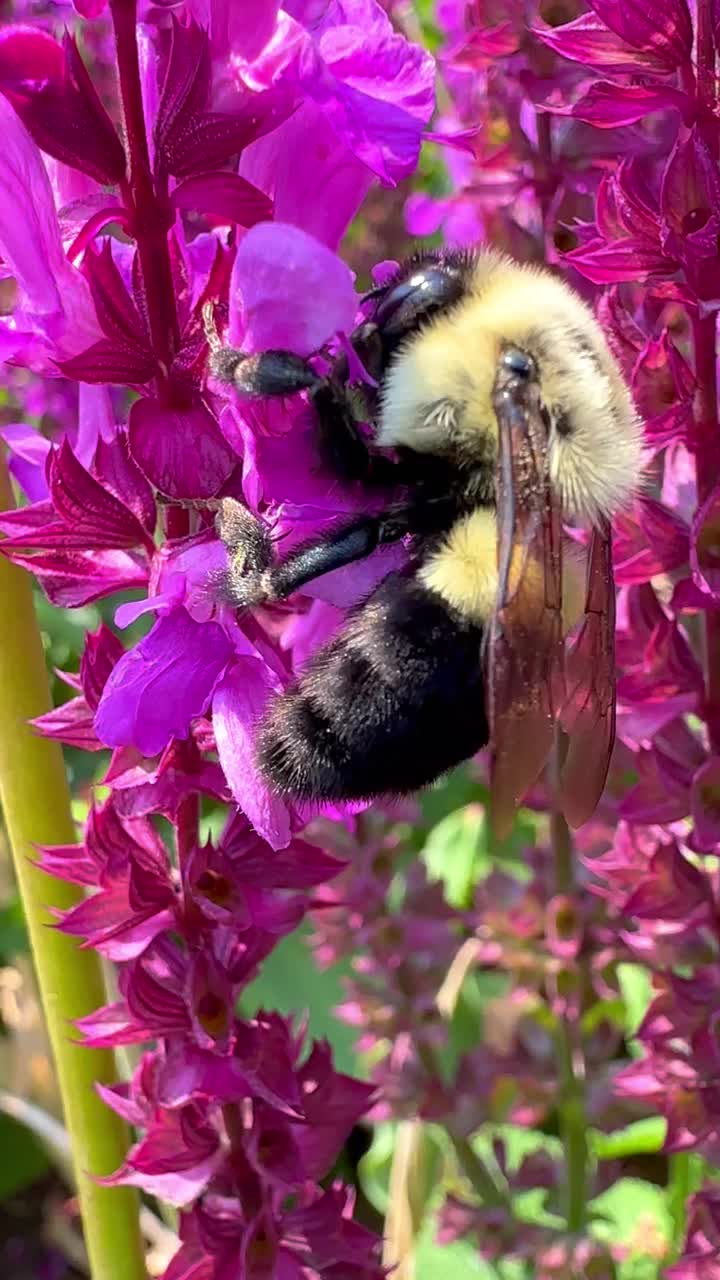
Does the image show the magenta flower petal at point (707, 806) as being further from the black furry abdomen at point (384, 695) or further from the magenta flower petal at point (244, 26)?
the magenta flower petal at point (244, 26)

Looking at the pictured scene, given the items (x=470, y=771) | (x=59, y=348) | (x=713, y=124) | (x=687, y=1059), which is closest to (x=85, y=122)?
(x=59, y=348)

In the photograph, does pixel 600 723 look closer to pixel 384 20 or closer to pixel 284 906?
pixel 284 906

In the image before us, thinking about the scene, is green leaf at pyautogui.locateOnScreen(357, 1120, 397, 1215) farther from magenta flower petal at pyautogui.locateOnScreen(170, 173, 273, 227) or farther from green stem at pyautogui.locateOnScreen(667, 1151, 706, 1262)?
magenta flower petal at pyautogui.locateOnScreen(170, 173, 273, 227)

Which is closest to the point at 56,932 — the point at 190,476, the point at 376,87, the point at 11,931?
the point at 190,476

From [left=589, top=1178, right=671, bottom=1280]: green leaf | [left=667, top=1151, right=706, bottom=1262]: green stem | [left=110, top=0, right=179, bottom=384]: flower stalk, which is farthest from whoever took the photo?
[left=589, top=1178, right=671, bottom=1280]: green leaf

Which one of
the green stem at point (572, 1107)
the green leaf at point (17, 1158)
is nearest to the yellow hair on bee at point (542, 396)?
the green stem at point (572, 1107)

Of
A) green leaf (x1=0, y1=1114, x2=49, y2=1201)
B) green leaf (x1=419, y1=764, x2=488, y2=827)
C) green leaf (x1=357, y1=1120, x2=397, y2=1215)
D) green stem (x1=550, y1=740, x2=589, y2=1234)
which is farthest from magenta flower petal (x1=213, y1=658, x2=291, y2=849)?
green leaf (x1=0, y1=1114, x2=49, y2=1201)
